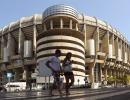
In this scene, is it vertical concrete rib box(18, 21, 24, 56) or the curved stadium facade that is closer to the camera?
the curved stadium facade

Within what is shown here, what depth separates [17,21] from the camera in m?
164

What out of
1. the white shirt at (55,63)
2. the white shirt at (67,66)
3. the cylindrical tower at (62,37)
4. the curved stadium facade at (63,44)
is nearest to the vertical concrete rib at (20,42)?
the curved stadium facade at (63,44)

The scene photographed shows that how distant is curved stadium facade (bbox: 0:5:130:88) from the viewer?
141 meters

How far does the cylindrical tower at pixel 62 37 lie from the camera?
13975 centimetres

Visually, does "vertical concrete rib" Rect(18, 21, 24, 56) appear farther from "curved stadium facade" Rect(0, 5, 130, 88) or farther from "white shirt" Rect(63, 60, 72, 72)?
"white shirt" Rect(63, 60, 72, 72)

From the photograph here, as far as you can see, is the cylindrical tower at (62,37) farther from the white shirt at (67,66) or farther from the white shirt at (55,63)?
the white shirt at (55,63)

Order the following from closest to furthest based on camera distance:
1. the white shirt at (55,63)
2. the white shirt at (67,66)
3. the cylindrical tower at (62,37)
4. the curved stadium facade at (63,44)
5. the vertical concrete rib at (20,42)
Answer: the white shirt at (55,63)
the white shirt at (67,66)
the cylindrical tower at (62,37)
the curved stadium facade at (63,44)
the vertical concrete rib at (20,42)

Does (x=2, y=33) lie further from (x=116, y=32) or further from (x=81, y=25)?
(x=116, y=32)

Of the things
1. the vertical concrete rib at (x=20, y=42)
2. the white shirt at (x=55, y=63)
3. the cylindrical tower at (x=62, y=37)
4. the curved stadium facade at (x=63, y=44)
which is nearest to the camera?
the white shirt at (x=55, y=63)

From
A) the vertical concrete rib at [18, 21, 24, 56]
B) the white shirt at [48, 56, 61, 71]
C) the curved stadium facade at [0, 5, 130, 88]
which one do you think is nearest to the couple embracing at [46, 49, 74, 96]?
the white shirt at [48, 56, 61, 71]

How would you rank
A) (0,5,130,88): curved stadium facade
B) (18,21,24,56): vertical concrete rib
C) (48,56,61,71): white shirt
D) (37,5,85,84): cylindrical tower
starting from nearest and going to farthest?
(48,56,61,71): white shirt < (37,5,85,84): cylindrical tower < (0,5,130,88): curved stadium facade < (18,21,24,56): vertical concrete rib

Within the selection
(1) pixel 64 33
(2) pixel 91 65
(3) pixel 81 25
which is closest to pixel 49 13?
(1) pixel 64 33

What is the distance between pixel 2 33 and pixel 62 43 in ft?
149

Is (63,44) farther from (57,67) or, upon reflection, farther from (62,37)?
(57,67)
